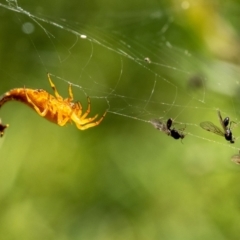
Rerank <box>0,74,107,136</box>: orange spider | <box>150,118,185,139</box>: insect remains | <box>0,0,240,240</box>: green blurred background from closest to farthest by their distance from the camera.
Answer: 1. <box>0,74,107,136</box>: orange spider
2. <box>150,118,185,139</box>: insect remains
3. <box>0,0,240,240</box>: green blurred background

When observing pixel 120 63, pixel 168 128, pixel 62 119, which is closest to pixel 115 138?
pixel 120 63

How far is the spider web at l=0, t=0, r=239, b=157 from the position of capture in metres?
1.87

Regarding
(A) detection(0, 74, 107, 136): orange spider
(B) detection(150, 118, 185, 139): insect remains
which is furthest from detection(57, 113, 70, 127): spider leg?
(B) detection(150, 118, 185, 139): insect remains

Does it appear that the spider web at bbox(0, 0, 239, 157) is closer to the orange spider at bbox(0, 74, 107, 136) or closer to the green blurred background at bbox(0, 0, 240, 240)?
the green blurred background at bbox(0, 0, 240, 240)

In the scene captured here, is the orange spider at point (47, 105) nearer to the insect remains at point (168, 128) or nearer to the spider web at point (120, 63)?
the insect remains at point (168, 128)

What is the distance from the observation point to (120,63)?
1.98 metres

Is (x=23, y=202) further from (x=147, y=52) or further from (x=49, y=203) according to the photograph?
(x=147, y=52)

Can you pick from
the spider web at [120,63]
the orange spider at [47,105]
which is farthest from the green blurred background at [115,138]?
the orange spider at [47,105]

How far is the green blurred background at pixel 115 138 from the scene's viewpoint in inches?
71.2

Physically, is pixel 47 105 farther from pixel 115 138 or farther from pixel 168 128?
pixel 115 138

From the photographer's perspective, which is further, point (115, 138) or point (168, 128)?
point (115, 138)

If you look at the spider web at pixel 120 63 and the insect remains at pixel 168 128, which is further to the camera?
the spider web at pixel 120 63

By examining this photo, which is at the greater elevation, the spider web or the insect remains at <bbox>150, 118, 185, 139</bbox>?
the spider web

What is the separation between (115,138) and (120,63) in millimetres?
369
